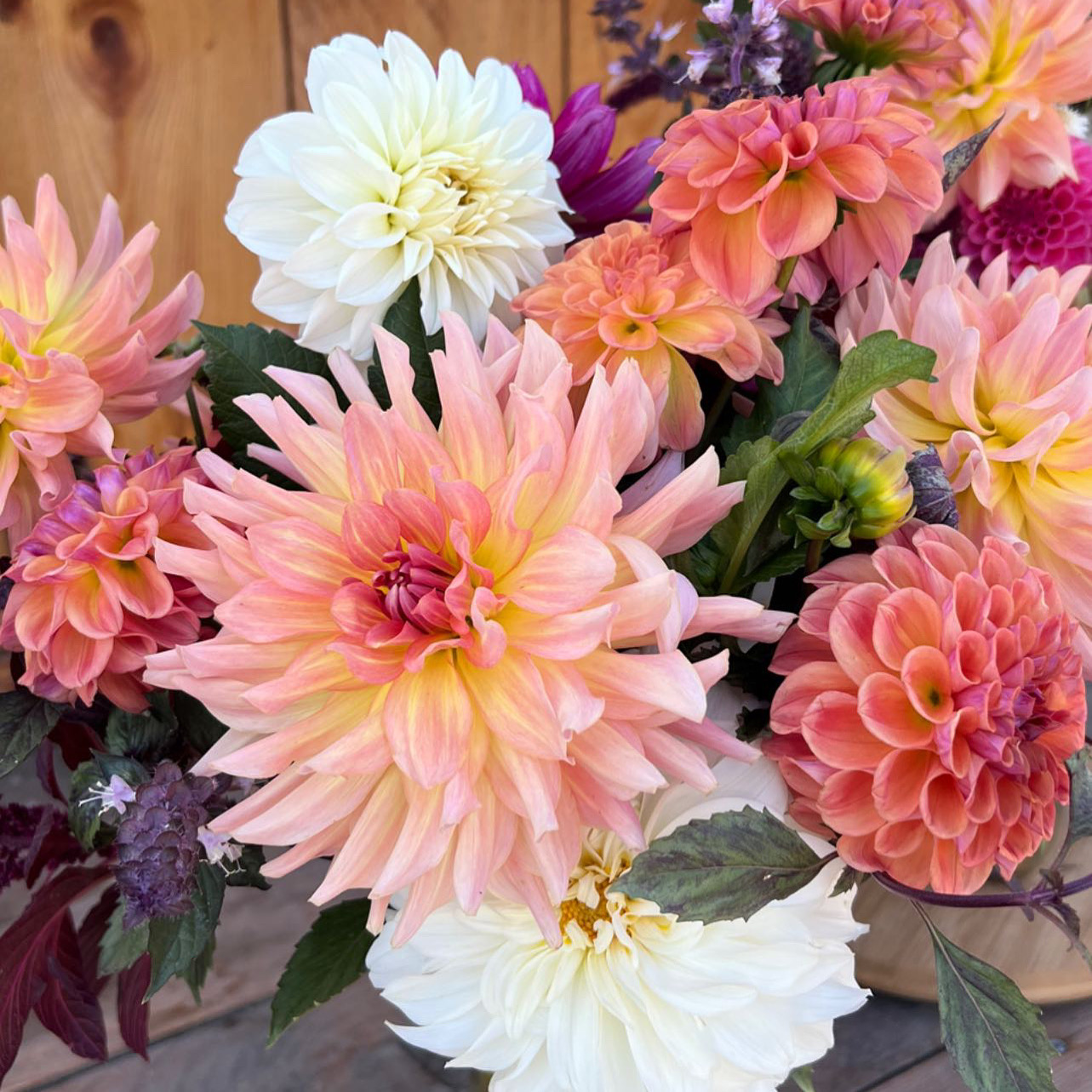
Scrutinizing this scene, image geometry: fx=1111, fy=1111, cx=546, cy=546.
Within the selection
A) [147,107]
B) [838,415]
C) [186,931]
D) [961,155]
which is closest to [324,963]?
[186,931]

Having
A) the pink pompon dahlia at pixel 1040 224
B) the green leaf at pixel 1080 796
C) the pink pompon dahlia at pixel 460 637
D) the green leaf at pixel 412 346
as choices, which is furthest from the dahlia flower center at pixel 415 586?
the pink pompon dahlia at pixel 1040 224

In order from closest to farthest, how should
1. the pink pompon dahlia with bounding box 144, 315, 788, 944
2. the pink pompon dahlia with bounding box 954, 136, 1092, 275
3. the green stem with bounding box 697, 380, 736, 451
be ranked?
→ 1. the pink pompon dahlia with bounding box 144, 315, 788, 944
2. the green stem with bounding box 697, 380, 736, 451
3. the pink pompon dahlia with bounding box 954, 136, 1092, 275

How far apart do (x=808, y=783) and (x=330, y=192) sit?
264mm

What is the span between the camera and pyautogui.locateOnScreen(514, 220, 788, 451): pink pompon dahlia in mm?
348

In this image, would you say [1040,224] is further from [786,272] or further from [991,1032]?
[991,1032]

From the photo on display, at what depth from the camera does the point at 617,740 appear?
284mm

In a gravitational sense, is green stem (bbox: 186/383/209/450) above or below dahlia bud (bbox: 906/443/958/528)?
below

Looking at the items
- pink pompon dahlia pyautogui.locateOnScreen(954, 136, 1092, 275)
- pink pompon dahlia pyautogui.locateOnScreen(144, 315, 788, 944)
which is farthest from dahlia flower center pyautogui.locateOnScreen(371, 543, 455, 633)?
pink pompon dahlia pyautogui.locateOnScreen(954, 136, 1092, 275)

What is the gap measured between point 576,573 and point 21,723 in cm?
23

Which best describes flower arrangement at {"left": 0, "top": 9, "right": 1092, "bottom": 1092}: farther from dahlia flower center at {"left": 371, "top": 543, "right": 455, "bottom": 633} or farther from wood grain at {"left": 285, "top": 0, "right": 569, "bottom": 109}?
wood grain at {"left": 285, "top": 0, "right": 569, "bottom": 109}

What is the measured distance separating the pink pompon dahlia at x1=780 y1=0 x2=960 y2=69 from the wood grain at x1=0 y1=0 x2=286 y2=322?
0.43 meters

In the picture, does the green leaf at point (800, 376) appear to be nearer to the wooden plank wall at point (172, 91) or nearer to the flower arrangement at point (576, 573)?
the flower arrangement at point (576, 573)

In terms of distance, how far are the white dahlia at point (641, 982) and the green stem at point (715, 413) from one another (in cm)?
12

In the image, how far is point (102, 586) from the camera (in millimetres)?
349
